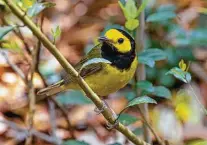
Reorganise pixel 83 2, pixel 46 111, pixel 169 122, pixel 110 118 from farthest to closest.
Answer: pixel 83 2 < pixel 46 111 < pixel 169 122 < pixel 110 118

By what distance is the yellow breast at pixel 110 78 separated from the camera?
232 cm

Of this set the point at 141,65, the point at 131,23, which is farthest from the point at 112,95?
the point at 131,23

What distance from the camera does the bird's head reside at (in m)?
2.27

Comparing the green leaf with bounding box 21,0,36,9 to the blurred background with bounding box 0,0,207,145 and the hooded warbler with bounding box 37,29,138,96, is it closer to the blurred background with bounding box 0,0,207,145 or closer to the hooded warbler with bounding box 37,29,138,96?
the hooded warbler with bounding box 37,29,138,96

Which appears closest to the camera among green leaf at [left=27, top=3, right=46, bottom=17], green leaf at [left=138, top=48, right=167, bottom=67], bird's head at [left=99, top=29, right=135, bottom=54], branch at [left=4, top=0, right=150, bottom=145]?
branch at [left=4, top=0, right=150, bottom=145]

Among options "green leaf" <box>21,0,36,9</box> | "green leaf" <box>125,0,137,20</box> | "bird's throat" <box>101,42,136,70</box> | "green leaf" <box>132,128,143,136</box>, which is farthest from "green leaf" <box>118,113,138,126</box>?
"green leaf" <box>21,0,36,9</box>

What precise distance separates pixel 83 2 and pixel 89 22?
9.7 inches

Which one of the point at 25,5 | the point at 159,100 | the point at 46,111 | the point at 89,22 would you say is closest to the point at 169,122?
the point at 159,100

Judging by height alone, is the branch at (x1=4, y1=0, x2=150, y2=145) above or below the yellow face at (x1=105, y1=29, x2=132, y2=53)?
below

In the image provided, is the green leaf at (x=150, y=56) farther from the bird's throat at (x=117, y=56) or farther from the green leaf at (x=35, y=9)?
the green leaf at (x=35, y=9)

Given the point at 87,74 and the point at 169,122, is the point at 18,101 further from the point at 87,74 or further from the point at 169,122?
the point at 87,74

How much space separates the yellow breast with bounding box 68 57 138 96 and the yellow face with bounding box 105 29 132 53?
0.08m

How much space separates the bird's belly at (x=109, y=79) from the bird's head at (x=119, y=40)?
0.08m

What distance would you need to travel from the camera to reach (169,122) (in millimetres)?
3408
